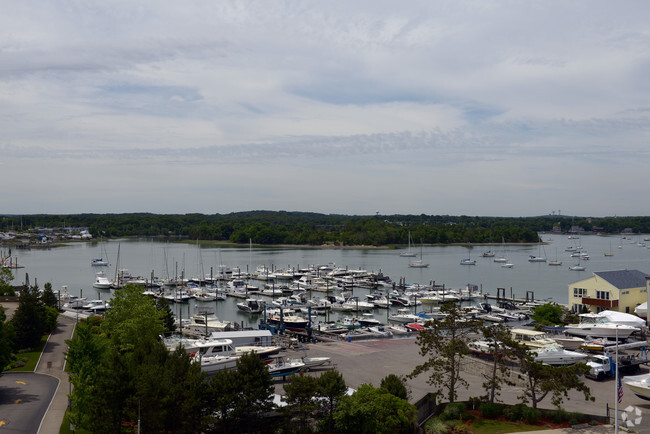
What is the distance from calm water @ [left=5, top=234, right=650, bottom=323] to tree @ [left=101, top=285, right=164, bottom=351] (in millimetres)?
26755

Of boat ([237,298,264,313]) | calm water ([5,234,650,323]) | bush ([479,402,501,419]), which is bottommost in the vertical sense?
boat ([237,298,264,313])

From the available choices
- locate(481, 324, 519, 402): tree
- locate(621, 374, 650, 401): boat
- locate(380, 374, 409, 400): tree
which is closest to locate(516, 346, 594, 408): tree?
locate(481, 324, 519, 402): tree

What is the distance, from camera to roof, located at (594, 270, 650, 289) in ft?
139

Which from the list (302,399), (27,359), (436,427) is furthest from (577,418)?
(27,359)

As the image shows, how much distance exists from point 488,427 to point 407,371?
7522 millimetres

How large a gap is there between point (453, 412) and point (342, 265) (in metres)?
87.5

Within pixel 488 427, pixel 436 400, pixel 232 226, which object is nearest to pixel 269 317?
pixel 436 400

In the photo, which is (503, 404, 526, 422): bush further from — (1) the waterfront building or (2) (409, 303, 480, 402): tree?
(1) the waterfront building

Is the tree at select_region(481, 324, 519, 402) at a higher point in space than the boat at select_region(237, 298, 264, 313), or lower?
higher

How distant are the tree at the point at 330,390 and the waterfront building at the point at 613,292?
1191 inches

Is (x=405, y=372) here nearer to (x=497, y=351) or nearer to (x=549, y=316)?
(x=497, y=351)

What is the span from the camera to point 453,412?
808 inches

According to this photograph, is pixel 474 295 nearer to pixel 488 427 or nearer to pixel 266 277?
pixel 266 277

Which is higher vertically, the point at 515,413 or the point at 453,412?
the point at 515,413
